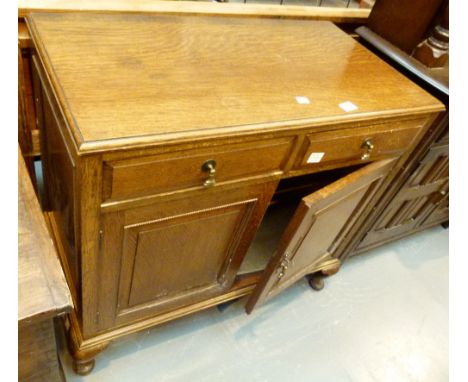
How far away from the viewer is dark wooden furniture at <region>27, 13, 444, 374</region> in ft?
2.03

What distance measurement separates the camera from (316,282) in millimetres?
1377

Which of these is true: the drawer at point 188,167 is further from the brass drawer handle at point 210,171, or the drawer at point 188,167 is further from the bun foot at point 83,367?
the bun foot at point 83,367

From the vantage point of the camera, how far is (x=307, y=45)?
94cm

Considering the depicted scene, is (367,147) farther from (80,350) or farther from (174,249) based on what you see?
(80,350)

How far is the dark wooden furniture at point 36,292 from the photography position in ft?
1.43

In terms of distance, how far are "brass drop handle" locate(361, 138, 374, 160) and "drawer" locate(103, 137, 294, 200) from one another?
0.21 metres

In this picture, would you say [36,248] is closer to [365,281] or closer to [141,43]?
[141,43]

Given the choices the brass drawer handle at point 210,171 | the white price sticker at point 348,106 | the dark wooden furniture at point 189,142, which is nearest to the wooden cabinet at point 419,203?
the dark wooden furniture at point 189,142

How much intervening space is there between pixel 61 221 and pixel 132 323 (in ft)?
1.01

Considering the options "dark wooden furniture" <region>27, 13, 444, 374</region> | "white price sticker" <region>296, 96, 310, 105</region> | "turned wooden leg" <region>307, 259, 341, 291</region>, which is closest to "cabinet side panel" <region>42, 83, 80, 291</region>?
"dark wooden furniture" <region>27, 13, 444, 374</region>

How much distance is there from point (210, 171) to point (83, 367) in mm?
660

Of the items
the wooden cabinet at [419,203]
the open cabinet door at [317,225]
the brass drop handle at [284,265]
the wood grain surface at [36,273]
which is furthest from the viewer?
the wooden cabinet at [419,203]

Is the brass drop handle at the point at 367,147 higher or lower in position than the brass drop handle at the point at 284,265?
higher

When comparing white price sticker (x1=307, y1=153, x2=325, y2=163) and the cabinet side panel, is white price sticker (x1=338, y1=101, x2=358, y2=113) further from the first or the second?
the cabinet side panel
